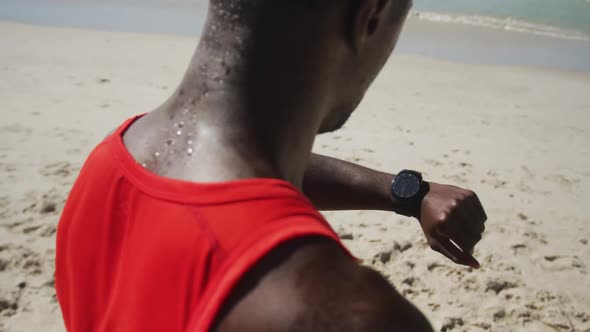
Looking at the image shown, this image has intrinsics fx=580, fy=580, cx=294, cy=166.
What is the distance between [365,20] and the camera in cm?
106

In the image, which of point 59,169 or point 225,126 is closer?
point 225,126

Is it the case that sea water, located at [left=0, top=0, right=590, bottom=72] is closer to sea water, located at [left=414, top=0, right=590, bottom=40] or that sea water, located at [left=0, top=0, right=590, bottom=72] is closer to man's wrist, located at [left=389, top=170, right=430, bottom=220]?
sea water, located at [left=414, top=0, right=590, bottom=40]

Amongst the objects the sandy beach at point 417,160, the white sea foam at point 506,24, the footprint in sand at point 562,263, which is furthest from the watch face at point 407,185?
the white sea foam at point 506,24

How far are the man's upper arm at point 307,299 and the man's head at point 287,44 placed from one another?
0.28m

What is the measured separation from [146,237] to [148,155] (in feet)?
0.55

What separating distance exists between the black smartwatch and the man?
0.55 meters

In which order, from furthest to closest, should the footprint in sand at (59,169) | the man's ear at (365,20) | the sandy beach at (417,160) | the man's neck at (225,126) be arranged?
the footprint in sand at (59,169) → the sandy beach at (417,160) → the man's ear at (365,20) → the man's neck at (225,126)

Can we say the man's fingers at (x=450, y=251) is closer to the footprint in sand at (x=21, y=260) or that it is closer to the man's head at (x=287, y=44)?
the man's head at (x=287, y=44)

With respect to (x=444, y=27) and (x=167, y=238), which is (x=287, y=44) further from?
(x=444, y=27)

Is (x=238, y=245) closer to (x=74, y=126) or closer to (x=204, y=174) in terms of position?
(x=204, y=174)

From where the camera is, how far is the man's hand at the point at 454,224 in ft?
5.32

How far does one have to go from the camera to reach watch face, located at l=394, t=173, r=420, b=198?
1740mm

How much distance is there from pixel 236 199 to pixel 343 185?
954 millimetres

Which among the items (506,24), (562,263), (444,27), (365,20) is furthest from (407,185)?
(506,24)
